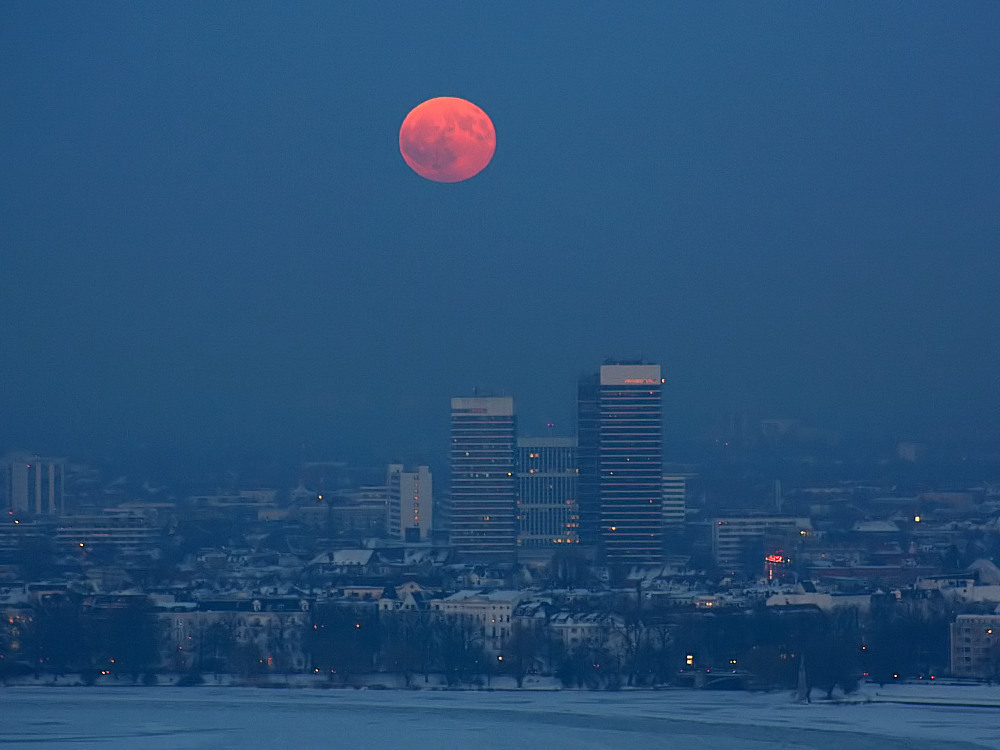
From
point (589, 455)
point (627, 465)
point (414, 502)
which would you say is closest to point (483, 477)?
point (589, 455)

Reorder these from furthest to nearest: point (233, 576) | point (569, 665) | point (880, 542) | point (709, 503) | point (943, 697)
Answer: point (709, 503) < point (880, 542) < point (233, 576) < point (569, 665) < point (943, 697)

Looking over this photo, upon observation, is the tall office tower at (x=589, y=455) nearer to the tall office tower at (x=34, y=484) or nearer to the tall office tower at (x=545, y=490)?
the tall office tower at (x=545, y=490)

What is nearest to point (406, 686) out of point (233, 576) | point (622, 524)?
point (233, 576)

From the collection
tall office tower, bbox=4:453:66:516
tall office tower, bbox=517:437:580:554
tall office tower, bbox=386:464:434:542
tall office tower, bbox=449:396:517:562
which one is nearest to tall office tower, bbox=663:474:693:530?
tall office tower, bbox=517:437:580:554

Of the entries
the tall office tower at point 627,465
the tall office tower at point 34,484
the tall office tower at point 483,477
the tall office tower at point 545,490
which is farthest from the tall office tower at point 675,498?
the tall office tower at point 34,484

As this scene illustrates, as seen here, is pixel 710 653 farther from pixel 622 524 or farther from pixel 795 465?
pixel 795 465

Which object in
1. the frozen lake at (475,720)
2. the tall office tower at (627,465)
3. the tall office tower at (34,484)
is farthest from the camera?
the tall office tower at (34,484)
